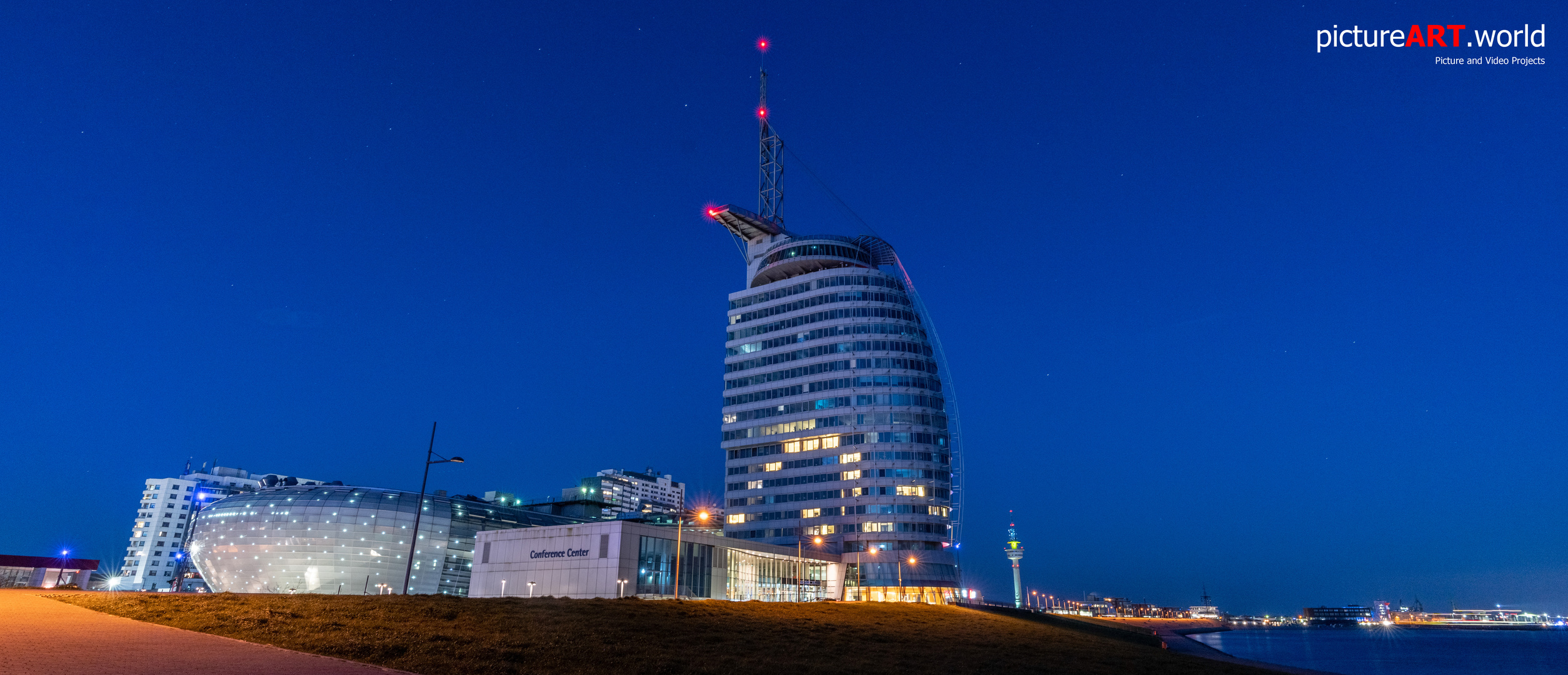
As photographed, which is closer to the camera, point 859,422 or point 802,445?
point 859,422

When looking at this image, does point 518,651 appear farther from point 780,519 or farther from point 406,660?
point 780,519

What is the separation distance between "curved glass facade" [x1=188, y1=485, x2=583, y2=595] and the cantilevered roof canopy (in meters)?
72.6

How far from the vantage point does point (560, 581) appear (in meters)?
84.2

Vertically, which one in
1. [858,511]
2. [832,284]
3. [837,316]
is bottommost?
[858,511]

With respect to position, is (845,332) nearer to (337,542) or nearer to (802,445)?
(802,445)

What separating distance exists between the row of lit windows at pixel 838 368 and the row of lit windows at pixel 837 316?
26.1ft

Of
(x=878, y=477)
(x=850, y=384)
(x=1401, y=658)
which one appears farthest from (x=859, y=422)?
(x=1401, y=658)

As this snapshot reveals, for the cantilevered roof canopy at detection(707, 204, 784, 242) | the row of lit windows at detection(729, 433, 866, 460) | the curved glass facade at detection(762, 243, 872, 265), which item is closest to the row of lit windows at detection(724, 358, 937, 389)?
the row of lit windows at detection(729, 433, 866, 460)

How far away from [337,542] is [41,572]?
31.4m

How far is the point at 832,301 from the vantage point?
485 ft

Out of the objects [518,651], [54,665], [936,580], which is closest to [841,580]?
[936,580]

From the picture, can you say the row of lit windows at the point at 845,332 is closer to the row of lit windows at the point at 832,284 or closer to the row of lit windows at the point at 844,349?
the row of lit windows at the point at 844,349

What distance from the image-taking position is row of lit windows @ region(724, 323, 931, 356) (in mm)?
143625

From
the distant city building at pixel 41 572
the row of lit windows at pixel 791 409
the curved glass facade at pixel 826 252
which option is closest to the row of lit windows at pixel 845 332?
the row of lit windows at pixel 791 409
